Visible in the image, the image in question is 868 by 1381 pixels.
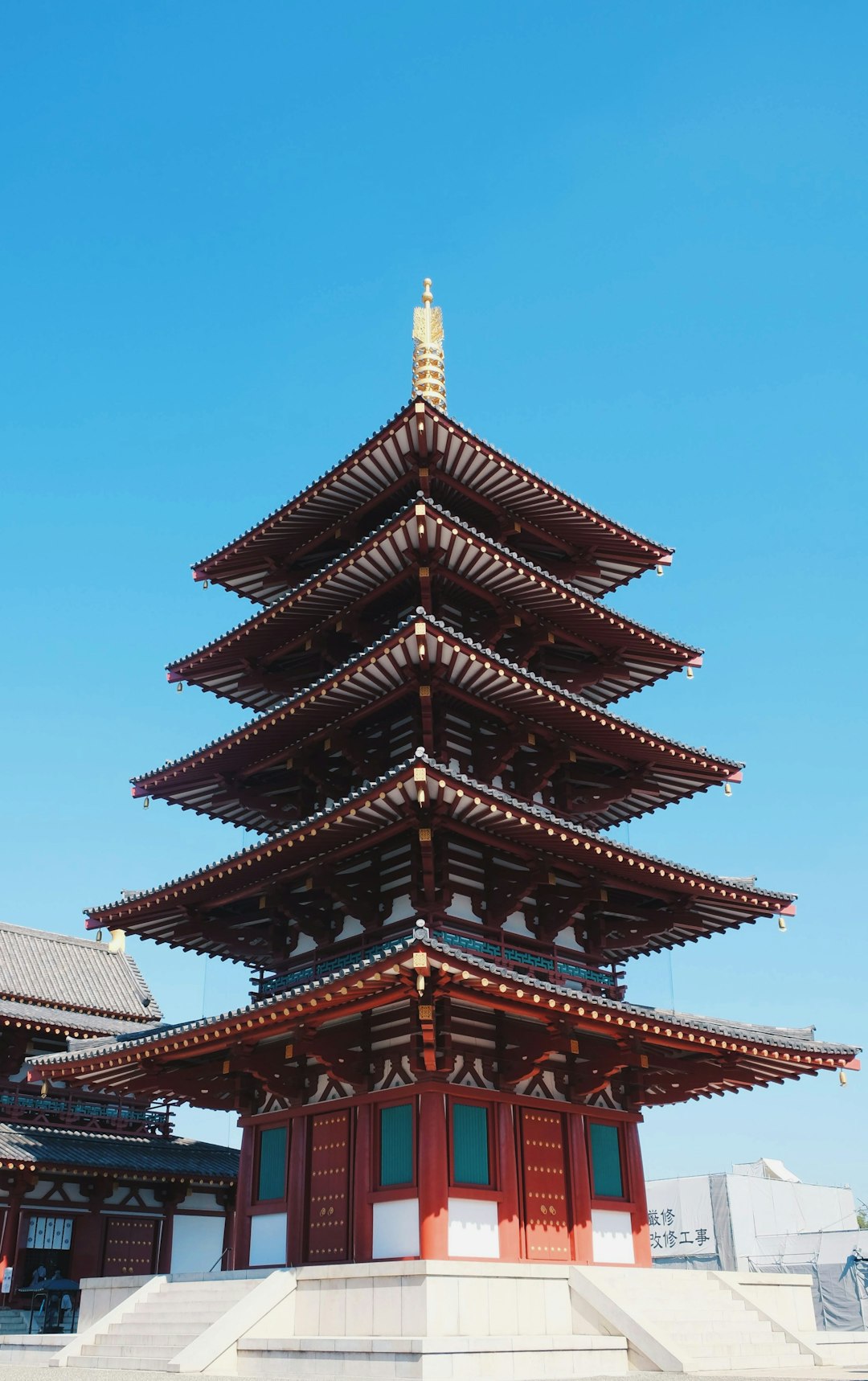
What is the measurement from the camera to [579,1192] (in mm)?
21656

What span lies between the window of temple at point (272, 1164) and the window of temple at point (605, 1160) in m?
6.11

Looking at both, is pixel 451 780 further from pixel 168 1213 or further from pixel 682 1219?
pixel 682 1219

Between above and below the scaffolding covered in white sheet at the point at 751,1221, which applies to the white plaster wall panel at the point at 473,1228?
below

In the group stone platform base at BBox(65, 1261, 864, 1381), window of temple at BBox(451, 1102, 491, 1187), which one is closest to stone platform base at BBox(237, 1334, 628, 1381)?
stone platform base at BBox(65, 1261, 864, 1381)

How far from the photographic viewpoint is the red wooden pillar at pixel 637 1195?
2264cm

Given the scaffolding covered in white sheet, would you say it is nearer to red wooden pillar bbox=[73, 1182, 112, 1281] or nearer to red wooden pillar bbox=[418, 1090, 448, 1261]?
red wooden pillar bbox=[73, 1182, 112, 1281]

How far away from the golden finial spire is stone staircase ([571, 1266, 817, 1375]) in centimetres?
1968

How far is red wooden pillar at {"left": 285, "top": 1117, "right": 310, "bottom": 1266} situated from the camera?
21266 millimetres

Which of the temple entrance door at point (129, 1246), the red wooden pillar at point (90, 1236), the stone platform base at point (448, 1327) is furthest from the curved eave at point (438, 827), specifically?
the temple entrance door at point (129, 1246)

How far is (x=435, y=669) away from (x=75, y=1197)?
21688 mm

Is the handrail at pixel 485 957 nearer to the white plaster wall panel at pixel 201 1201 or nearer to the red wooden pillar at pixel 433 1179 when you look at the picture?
the red wooden pillar at pixel 433 1179

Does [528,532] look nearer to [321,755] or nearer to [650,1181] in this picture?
[321,755]

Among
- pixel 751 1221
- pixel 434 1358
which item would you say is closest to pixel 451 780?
pixel 434 1358

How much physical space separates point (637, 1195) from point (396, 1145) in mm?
6016
